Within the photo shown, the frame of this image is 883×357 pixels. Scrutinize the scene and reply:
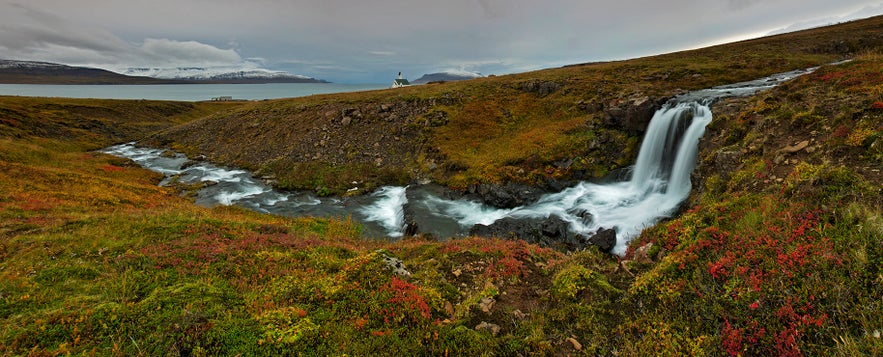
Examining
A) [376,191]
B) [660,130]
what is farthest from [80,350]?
[660,130]

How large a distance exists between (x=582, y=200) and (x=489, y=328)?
58.9ft

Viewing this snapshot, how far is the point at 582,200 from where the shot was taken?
877 inches

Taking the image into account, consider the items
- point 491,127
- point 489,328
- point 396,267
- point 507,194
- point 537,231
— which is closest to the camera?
point 489,328

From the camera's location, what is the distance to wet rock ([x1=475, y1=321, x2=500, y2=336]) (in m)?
6.44

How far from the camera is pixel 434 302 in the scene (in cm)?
718

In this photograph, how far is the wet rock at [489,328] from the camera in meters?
6.44

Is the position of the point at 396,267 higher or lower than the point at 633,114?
lower

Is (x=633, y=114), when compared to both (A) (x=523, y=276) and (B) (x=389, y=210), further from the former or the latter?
(A) (x=523, y=276)

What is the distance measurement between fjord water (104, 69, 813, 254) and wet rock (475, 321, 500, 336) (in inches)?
406

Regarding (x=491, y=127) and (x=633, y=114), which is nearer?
(x=633, y=114)

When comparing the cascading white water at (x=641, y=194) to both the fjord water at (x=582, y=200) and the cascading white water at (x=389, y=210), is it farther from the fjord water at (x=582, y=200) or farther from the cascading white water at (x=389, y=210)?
the cascading white water at (x=389, y=210)

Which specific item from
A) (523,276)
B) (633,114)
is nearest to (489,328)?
(523,276)

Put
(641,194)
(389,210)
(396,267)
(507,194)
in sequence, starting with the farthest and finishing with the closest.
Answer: (389,210), (507,194), (641,194), (396,267)

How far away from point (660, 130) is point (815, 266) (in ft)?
72.7
